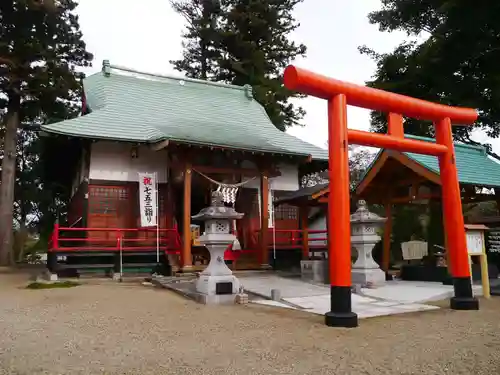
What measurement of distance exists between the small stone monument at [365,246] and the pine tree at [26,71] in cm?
1424

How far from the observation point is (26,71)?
17969 mm

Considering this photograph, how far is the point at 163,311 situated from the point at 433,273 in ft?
24.6

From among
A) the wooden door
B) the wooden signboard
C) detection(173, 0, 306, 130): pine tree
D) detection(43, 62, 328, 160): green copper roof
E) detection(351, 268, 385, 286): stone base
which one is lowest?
detection(351, 268, 385, 286): stone base

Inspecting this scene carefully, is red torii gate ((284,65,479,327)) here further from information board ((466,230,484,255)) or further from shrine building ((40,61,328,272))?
shrine building ((40,61,328,272))

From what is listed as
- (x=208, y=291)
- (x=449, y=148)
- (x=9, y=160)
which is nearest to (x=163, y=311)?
(x=208, y=291)

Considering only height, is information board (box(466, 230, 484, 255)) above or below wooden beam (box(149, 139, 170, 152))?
below

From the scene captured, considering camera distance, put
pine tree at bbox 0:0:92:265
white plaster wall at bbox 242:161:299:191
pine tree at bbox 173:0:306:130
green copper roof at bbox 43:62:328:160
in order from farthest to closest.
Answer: pine tree at bbox 173:0:306:130 < pine tree at bbox 0:0:92:265 < white plaster wall at bbox 242:161:299:191 < green copper roof at bbox 43:62:328:160

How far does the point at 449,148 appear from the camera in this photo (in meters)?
7.92

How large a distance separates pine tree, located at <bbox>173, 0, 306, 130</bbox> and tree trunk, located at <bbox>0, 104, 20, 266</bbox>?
12.0m

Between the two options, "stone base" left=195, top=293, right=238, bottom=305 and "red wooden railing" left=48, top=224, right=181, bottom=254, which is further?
"red wooden railing" left=48, top=224, right=181, bottom=254

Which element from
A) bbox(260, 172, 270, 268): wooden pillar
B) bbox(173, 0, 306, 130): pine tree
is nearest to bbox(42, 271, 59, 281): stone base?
bbox(260, 172, 270, 268): wooden pillar

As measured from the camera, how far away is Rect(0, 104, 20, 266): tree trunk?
733 inches

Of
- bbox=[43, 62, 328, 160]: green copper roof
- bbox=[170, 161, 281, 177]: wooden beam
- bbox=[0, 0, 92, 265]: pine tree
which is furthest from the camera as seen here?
bbox=[0, 0, 92, 265]: pine tree

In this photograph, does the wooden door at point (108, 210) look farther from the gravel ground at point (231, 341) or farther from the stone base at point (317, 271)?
the stone base at point (317, 271)
